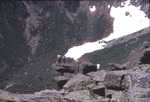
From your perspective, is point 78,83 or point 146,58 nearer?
point 78,83

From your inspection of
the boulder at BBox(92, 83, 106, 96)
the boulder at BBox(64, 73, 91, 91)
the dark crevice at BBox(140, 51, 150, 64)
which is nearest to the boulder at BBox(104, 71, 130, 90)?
the boulder at BBox(92, 83, 106, 96)

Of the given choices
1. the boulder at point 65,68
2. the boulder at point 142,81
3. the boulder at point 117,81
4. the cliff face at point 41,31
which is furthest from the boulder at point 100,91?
the cliff face at point 41,31

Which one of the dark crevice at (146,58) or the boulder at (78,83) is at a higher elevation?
the dark crevice at (146,58)

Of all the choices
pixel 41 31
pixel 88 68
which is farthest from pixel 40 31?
pixel 88 68

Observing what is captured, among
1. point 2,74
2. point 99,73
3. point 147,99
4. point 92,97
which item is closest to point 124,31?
point 99,73

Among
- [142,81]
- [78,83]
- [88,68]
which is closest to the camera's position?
[142,81]

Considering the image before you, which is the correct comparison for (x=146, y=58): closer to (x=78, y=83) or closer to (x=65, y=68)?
(x=78, y=83)

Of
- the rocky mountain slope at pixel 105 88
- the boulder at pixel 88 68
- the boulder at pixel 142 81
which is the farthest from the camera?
the boulder at pixel 88 68

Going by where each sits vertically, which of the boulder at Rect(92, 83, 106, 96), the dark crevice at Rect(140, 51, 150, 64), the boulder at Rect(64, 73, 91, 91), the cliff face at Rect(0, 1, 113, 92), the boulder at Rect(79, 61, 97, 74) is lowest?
the boulder at Rect(92, 83, 106, 96)

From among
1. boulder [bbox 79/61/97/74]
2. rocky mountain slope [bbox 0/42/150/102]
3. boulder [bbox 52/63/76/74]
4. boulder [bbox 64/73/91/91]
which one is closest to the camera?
rocky mountain slope [bbox 0/42/150/102]

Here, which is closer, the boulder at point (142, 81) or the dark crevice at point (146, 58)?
the boulder at point (142, 81)

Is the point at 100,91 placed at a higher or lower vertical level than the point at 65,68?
lower

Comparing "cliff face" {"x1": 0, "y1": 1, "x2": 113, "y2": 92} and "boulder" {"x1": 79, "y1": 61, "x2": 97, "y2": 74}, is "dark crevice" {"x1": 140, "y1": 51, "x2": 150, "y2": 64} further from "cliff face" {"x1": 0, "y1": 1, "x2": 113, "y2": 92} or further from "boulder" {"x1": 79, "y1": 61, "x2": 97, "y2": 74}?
"cliff face" {"x1": 0, "y1": 1, "x2": 113, "y2": 92}

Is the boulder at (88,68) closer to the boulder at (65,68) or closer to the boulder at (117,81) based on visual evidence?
the boulder at (65,68)
